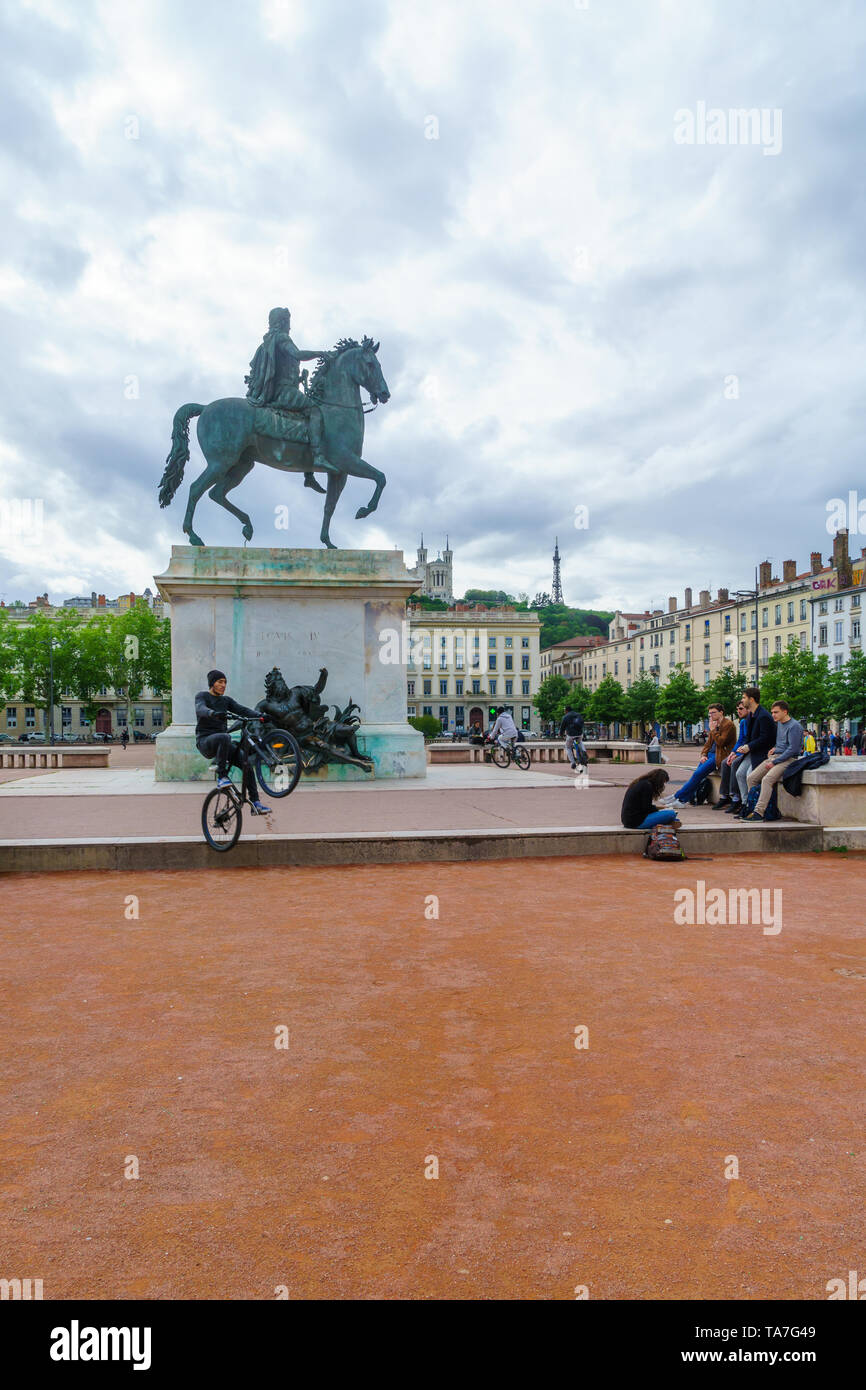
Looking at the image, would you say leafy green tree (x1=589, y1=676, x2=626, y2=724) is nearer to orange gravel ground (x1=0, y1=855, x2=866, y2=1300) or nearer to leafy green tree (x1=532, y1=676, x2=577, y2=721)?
leafy green tree (x1=532, y1=676, x2=577, y2=721)

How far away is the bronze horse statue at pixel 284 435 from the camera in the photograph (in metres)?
18.7

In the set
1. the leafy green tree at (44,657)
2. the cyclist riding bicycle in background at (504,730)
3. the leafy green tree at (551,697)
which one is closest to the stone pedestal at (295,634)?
the cyclist riding bicycle in background at (504,730)

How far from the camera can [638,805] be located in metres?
9.77

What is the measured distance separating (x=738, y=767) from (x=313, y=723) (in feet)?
29.7

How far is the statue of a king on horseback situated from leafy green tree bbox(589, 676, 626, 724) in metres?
74.0

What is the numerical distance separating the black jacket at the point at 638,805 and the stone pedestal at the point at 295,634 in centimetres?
932

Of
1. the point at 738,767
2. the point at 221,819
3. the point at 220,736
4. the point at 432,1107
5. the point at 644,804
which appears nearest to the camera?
the point at 432,1107

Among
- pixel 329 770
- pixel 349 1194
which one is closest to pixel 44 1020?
pixel 349 1194

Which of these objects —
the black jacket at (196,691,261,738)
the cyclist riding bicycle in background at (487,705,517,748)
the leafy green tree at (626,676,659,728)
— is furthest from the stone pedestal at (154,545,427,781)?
the leafy green tree at (626,676,659,728)

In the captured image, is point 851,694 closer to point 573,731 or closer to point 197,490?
point 573,731

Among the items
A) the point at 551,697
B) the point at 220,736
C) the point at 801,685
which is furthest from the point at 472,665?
the point at 220,736

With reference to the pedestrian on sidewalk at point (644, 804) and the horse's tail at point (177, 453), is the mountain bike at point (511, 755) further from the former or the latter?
the pedestrian on sidewalk at point (644, 804)

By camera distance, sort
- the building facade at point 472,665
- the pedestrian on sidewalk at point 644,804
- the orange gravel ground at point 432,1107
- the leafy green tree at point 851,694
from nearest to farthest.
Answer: the orange gravel ground at point 432,1107 < the pedestrian on sidewalk at point 644,804 < the leafy green tree at point 851,694 < the building facade at point 472,665
